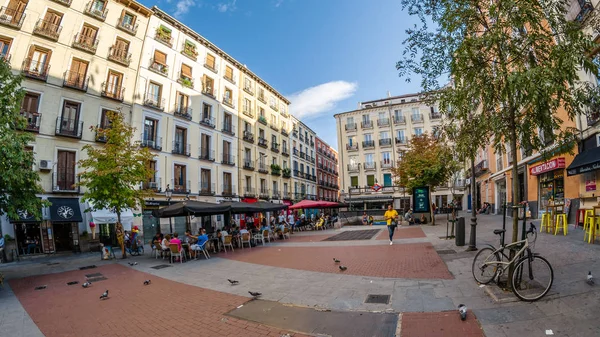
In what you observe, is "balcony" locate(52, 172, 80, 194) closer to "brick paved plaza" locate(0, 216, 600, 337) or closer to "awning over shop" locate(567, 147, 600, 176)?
"brick paved plaza" locate(0, 216, 600, 337)

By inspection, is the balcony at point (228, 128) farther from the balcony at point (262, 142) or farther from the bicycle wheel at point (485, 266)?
the bicycle wheel at point (485, 266)

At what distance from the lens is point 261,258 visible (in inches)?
449

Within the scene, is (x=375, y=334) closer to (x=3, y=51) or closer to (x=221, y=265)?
(x=221, y=265)

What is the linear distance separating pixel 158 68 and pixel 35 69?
315 inches

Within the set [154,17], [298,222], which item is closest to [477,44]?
[298,222]

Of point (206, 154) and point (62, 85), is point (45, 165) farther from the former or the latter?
point (206, 154)

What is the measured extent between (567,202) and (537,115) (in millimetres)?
10806

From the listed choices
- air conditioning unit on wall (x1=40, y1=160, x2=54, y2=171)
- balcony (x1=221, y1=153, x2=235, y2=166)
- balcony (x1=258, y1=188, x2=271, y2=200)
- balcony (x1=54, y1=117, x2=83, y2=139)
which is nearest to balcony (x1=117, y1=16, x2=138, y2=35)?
balcony (x1=54, y1=117, x2=83, y2=139)

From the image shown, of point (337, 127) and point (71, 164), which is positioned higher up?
point (337, 127)

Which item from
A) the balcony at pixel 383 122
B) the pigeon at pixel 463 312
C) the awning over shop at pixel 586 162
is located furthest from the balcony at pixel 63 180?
the balcony at pixel 383 122

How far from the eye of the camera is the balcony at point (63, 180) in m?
17.3

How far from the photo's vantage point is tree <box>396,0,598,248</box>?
182 inches

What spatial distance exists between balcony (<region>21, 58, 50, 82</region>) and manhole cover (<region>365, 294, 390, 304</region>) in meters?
21.8

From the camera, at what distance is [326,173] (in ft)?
192
